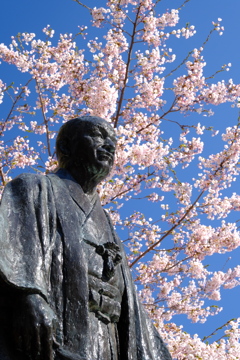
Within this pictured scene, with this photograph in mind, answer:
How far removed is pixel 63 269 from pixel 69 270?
0.03 m

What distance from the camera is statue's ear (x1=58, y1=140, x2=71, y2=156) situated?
344 cm

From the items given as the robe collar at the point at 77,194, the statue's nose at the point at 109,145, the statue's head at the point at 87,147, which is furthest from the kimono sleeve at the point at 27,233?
the statue's nose at the point at 109,145

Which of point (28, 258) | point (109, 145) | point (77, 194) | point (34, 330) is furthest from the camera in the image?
point (109, 145)

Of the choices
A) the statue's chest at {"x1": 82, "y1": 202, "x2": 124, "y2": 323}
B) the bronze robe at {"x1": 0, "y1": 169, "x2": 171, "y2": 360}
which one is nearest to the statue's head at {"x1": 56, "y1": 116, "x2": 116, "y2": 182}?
the bronze robe at {"x1": 0, "y1": 169, "x2": 171, "y2": 360}

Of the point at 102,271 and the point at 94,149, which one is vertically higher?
the point at 94,149

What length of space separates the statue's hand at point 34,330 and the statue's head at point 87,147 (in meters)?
1.00

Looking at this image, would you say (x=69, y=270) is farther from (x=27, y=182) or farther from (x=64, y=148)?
(x=64, y=148)

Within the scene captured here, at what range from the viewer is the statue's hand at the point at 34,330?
254 centimetres

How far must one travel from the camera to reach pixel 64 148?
3459 millimetres

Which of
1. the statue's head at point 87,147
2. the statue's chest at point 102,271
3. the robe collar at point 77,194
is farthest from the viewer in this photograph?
the statue's head at point 87,147

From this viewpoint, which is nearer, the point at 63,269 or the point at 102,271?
the point at 63,269

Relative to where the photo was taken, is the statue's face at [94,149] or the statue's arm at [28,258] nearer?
the statue's arm at [28,258]

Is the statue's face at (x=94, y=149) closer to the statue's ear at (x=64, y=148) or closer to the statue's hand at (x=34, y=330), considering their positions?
the statue's ear at (x=64, y=148)

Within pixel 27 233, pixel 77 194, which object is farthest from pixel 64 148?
pixel 27 233
